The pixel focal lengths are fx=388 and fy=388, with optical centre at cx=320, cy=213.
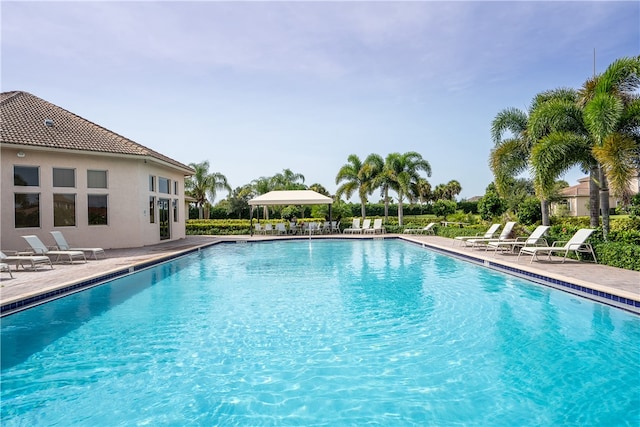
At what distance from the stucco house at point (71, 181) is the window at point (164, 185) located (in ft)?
0.64

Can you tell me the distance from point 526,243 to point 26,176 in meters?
17.5

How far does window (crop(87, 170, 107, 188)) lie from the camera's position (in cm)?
1568

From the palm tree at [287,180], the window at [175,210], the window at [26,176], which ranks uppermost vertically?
the palm tree at [287,180]

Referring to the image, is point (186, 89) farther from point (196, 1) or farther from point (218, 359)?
point (218, 359)

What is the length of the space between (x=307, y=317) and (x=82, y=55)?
515 inches

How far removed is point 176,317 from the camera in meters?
6.83

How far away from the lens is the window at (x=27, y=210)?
14.1 m

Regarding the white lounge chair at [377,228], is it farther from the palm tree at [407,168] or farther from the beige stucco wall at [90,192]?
the beige stucco wall at [90,192]

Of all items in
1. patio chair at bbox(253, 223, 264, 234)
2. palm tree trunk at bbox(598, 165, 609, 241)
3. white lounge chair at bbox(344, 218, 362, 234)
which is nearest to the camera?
palm tree trunk at bbox(598, 165, 609, 241)

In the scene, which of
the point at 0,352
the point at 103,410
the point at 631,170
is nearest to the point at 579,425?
the point at 103,410

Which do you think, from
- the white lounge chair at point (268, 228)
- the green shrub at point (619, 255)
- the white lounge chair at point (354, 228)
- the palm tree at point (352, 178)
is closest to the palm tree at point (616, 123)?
the green shrub at point (619, 255)

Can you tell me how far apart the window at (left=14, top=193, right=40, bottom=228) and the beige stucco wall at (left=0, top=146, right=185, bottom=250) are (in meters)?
0.15

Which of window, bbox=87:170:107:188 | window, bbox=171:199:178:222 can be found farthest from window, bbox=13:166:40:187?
window, bbox=171:199:178:222

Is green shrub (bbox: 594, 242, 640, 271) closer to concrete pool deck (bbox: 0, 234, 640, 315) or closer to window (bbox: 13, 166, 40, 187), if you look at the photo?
concrete pool deck (bbox: 0, 234, 640, 315)
